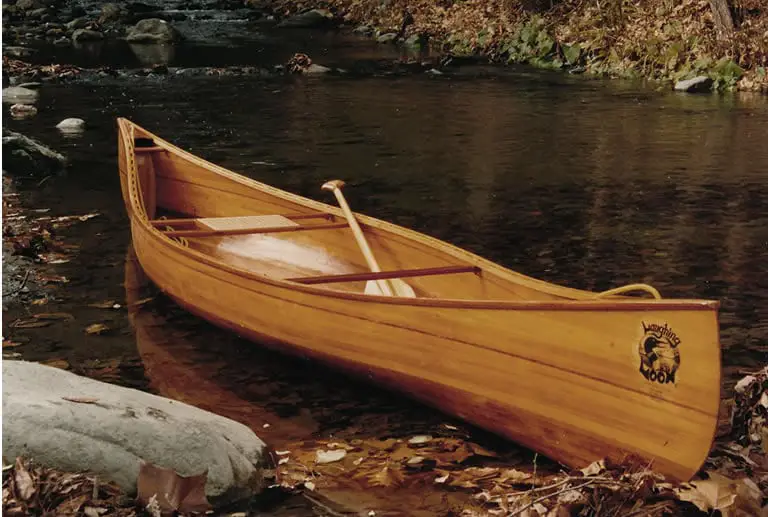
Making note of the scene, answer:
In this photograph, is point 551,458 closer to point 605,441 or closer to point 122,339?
point 605,441

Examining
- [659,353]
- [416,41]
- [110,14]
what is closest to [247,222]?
[659,353]

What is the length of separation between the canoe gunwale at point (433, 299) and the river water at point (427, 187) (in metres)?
0.61

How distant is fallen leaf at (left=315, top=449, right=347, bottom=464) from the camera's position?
17.1 feet

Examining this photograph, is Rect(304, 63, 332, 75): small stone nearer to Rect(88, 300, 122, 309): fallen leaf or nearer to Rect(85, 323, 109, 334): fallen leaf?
Rect(88, 300, 122, 309): fallen leaf

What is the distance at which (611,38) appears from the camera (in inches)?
890

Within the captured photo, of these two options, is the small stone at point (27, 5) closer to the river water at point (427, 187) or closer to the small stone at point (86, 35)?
the small stone at point (86, 35)

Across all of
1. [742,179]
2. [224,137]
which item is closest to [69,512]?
Answer: [742,179]

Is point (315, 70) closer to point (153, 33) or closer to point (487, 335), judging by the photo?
point (153, 33)

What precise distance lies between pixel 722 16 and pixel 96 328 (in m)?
16.9

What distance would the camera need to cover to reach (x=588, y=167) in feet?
43.0

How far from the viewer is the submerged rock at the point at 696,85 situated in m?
19.2

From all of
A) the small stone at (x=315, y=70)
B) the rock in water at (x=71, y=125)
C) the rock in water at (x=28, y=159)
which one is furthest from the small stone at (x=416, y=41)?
the rock in water at (x=28, y=159)

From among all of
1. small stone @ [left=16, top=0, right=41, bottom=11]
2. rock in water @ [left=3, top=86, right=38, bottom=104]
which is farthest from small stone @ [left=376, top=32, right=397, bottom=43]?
small stone @ [left=16, top=0, right=41, bottom=11]

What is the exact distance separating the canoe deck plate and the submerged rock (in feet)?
42.8
